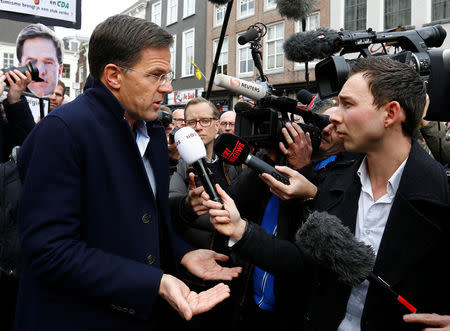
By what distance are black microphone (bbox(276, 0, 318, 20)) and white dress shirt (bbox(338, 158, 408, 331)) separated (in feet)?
7.28

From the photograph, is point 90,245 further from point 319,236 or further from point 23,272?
point 319,236

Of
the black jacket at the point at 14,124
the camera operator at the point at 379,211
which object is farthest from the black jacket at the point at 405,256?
the black jacket at the point at 14,124

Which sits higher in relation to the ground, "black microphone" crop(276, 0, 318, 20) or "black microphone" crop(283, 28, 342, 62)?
"black microphone" crop(276, 0, 318, 20)

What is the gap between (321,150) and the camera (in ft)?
6.13

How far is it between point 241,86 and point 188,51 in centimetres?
1802

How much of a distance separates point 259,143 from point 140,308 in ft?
3.00

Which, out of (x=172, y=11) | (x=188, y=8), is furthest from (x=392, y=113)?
(x=172, y=11)

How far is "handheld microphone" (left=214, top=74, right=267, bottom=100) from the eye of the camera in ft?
5.12

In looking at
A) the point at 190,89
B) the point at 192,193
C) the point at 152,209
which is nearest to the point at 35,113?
the point at 192,193

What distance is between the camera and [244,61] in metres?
15.4

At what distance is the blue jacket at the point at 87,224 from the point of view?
3.51 feet

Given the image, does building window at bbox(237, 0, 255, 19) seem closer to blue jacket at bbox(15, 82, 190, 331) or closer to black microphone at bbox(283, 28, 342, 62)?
black microphone at bbox(283, 28, 342, 62)

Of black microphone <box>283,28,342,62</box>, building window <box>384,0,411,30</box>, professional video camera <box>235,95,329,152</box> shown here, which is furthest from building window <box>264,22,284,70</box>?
professional video camera <box>235,95,329,152</box>

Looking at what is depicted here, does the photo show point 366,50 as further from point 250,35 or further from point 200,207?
point 200,207
